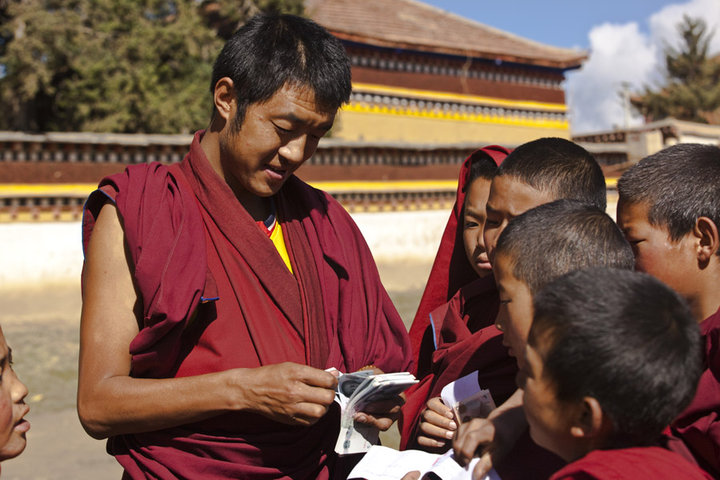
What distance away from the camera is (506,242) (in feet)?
5.74

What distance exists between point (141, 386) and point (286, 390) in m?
0.36

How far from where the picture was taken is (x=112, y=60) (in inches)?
418

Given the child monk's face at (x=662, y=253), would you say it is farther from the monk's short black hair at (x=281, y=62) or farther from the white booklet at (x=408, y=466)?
the monk's short black hair at (x=281, y=62)

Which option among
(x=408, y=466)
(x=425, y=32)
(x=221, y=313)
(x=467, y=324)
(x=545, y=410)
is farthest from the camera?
(x=425, y=32)

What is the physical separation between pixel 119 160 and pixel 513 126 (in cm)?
1034

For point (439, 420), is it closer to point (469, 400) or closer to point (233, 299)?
point (469, 400)

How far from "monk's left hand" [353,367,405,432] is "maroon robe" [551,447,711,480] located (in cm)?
67

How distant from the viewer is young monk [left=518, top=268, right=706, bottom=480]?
4.30 ft

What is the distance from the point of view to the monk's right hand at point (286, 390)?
1685 mm

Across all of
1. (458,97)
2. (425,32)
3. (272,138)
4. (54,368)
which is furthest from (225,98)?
(425,32)

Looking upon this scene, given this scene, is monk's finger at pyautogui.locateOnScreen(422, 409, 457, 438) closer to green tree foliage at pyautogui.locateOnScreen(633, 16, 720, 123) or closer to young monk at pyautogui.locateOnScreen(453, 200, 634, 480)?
young monk at pyautogui.locateOnScreen(453, 200, 634, 480)

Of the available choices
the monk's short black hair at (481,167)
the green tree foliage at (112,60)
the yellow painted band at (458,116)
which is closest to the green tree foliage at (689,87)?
the yellow painted band at (458,116)

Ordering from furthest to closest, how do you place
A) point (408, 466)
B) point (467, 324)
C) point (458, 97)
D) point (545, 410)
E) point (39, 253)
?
point (458, 97)
point (39, 253)
point (467, 324)
point (408, 466)
point (545, 410)

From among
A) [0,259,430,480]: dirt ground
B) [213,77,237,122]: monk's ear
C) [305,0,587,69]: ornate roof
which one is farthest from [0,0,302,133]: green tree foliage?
[213,77,237,122]: monk's ear
